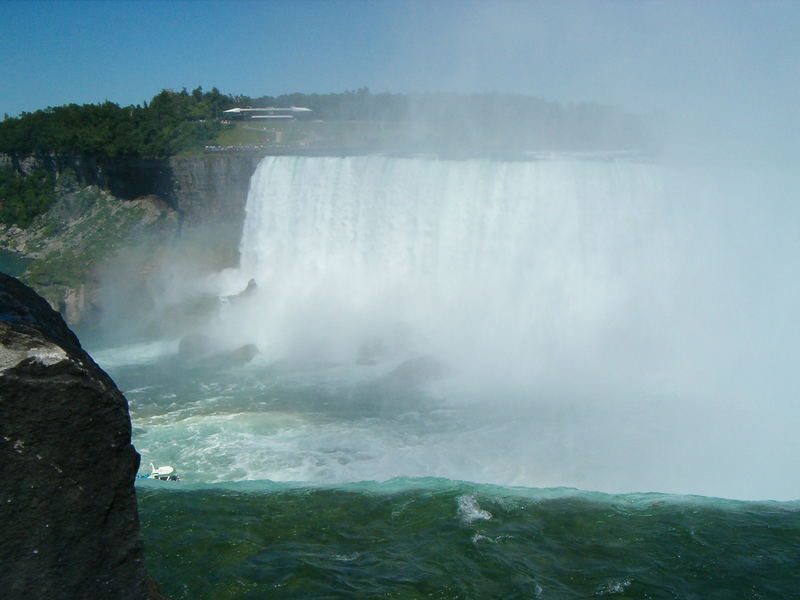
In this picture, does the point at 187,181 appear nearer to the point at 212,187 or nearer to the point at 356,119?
the point at 212,187

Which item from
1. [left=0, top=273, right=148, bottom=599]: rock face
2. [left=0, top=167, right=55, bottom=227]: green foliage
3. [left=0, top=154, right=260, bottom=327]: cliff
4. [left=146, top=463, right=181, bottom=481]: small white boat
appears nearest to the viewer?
[left=0, top=273, right=148, bottom=599]: rock face

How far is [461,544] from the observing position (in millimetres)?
5035

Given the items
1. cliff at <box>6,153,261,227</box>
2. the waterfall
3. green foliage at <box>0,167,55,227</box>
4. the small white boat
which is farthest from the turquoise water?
green foliage at <box>0,167,55,227</box>

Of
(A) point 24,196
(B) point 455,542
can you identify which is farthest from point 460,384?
(A) point 24,196

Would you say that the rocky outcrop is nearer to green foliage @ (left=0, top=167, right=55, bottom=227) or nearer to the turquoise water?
green foliage @ (left=0, top=167, right=55, bottom=227)

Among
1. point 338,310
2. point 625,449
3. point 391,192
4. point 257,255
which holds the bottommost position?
point 625,449

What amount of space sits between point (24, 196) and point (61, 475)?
108ft

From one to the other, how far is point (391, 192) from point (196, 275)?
705 cm

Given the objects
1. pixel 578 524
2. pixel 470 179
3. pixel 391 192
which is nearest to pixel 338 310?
pixel 391 192

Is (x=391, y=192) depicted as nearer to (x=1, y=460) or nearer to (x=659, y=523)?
(x=659, y=523)

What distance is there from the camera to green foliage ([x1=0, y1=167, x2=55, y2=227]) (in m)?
30.3

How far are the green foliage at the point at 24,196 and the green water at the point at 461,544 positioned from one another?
28.0 metres

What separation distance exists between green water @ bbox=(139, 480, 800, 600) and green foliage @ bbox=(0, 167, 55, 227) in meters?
28.0

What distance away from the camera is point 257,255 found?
1997 centimetres
